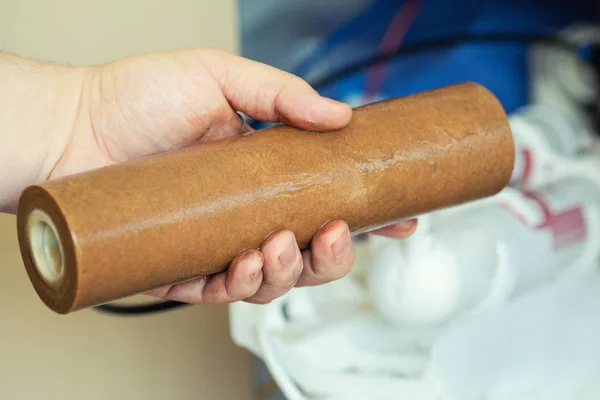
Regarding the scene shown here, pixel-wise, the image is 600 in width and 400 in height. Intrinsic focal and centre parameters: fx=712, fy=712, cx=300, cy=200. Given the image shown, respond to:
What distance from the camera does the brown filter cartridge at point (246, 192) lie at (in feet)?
1.45

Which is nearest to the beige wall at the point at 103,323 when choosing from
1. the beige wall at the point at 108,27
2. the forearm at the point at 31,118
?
the beige wall at the point at 108,27

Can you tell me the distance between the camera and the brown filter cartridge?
44 cm

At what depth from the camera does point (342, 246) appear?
56 cm

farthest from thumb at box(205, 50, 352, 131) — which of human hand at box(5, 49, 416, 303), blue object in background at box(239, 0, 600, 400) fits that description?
blue object in background at box(239, 0, 600, 400)

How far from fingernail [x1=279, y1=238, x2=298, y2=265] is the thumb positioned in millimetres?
95

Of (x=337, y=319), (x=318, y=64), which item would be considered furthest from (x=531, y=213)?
(x=318, y=64)

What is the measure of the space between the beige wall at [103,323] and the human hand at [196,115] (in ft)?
0.46

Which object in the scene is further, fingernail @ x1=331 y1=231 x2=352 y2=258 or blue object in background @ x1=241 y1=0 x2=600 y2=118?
blue object in background @ x1=241 y1=0 x2=600 y2=118

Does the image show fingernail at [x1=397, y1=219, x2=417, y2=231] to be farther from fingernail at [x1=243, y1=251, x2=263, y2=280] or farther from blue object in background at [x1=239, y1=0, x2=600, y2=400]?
blue object in background at [x1=239, y1=0, x2=600, y2=400]

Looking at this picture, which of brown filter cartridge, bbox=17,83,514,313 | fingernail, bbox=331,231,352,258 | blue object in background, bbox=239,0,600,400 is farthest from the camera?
blue object in background, bbox=239,0,600,400

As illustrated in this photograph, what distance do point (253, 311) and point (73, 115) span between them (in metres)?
0.27

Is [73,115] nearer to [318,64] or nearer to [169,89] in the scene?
[169,89]

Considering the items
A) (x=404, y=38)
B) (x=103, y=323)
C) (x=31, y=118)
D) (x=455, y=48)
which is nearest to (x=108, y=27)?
(x=31, y=118)

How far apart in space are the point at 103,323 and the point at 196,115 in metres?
0.34
